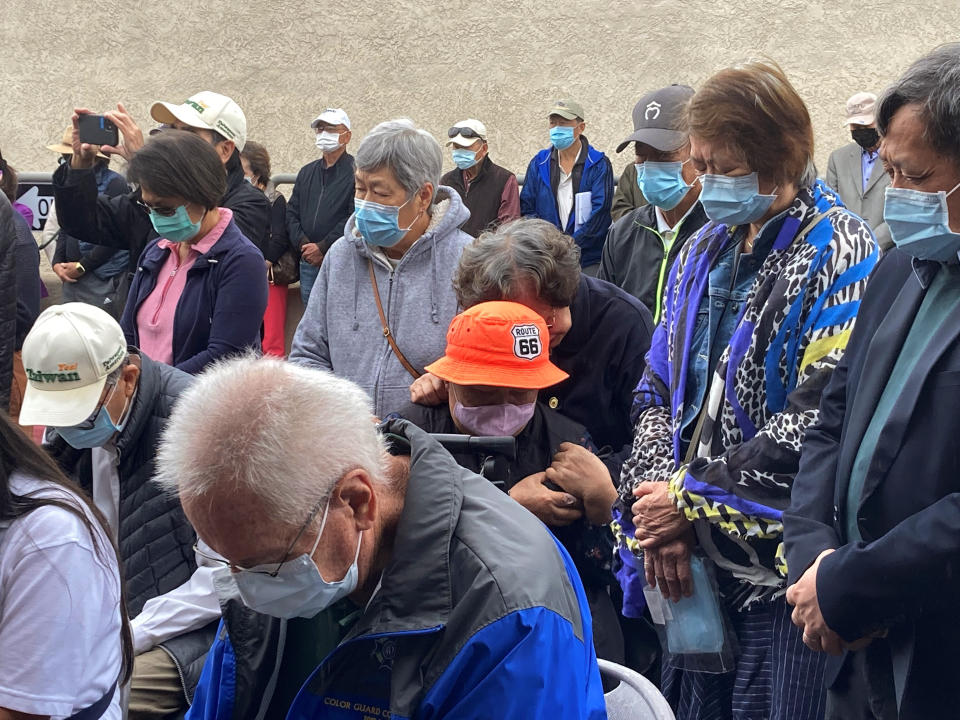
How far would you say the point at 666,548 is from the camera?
8.76ft

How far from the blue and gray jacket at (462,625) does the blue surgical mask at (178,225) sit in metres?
2.66

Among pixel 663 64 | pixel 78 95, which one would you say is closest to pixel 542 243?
pixel 663 64

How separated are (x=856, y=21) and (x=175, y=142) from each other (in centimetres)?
735

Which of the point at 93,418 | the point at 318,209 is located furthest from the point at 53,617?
the point at 318,209

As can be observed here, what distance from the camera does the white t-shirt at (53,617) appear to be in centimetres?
218

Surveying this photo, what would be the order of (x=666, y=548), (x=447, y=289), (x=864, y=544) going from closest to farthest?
(x=864, y=544) → (x=666, y=548) → (x=447, y=289)

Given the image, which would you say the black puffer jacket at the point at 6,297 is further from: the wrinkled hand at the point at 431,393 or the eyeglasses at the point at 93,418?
the wrinkled hand at the point at 431,393

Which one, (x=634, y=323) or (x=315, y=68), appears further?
(x=315, y=68)

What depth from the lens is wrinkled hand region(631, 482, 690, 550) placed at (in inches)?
105

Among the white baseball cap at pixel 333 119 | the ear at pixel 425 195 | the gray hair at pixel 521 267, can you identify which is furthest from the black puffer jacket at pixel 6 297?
the white baseball cap at pixel 333 119

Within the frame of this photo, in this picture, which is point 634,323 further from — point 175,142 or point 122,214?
point 122,214

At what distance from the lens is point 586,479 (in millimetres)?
2877

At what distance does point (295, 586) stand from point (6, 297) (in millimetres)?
3084

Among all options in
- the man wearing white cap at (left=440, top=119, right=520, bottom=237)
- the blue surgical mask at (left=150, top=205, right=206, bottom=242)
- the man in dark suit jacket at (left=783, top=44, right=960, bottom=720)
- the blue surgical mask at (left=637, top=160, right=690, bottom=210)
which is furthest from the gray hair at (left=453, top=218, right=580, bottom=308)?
the man wearing white cap at (left=440, top=119, right=520, bottom=237)
